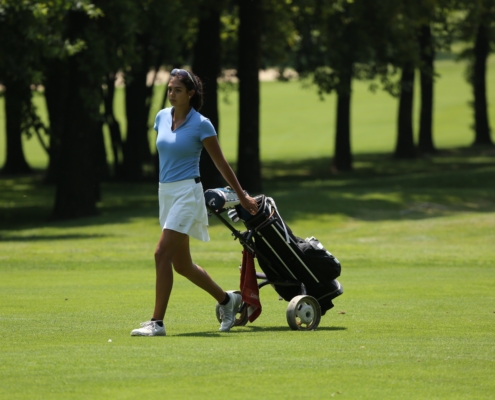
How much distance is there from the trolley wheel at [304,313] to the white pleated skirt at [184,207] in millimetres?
1007

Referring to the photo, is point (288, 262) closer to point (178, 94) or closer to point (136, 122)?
point (178, 94)

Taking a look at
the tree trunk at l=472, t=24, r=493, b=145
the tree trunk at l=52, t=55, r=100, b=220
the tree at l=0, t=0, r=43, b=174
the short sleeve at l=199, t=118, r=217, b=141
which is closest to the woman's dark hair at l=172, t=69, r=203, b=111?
the short sleeve at l=199, t=118, r=217, b=141

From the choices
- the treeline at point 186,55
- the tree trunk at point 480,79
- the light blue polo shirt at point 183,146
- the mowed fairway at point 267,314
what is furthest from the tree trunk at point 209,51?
the light blue polo shirt at point 183,146

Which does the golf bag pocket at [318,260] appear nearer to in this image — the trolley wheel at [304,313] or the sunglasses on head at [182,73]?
the trolley wheel at [304,313]

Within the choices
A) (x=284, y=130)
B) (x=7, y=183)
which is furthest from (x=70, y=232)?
(x=284, y=130)

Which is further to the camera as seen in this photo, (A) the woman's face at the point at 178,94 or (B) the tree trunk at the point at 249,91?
(B) the tree trunk at the point at 249,91

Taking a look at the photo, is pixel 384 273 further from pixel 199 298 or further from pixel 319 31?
pixel 319 31

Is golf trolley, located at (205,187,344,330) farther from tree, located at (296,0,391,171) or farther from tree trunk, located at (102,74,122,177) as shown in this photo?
tree trunk, located at (102,74,122,177)

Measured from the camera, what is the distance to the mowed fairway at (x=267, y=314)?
6336mm

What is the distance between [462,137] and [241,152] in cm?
3503

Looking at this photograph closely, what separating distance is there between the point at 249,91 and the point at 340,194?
4123mm

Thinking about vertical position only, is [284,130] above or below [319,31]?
below

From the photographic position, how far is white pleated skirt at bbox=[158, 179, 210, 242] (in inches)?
320

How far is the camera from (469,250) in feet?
61.8
